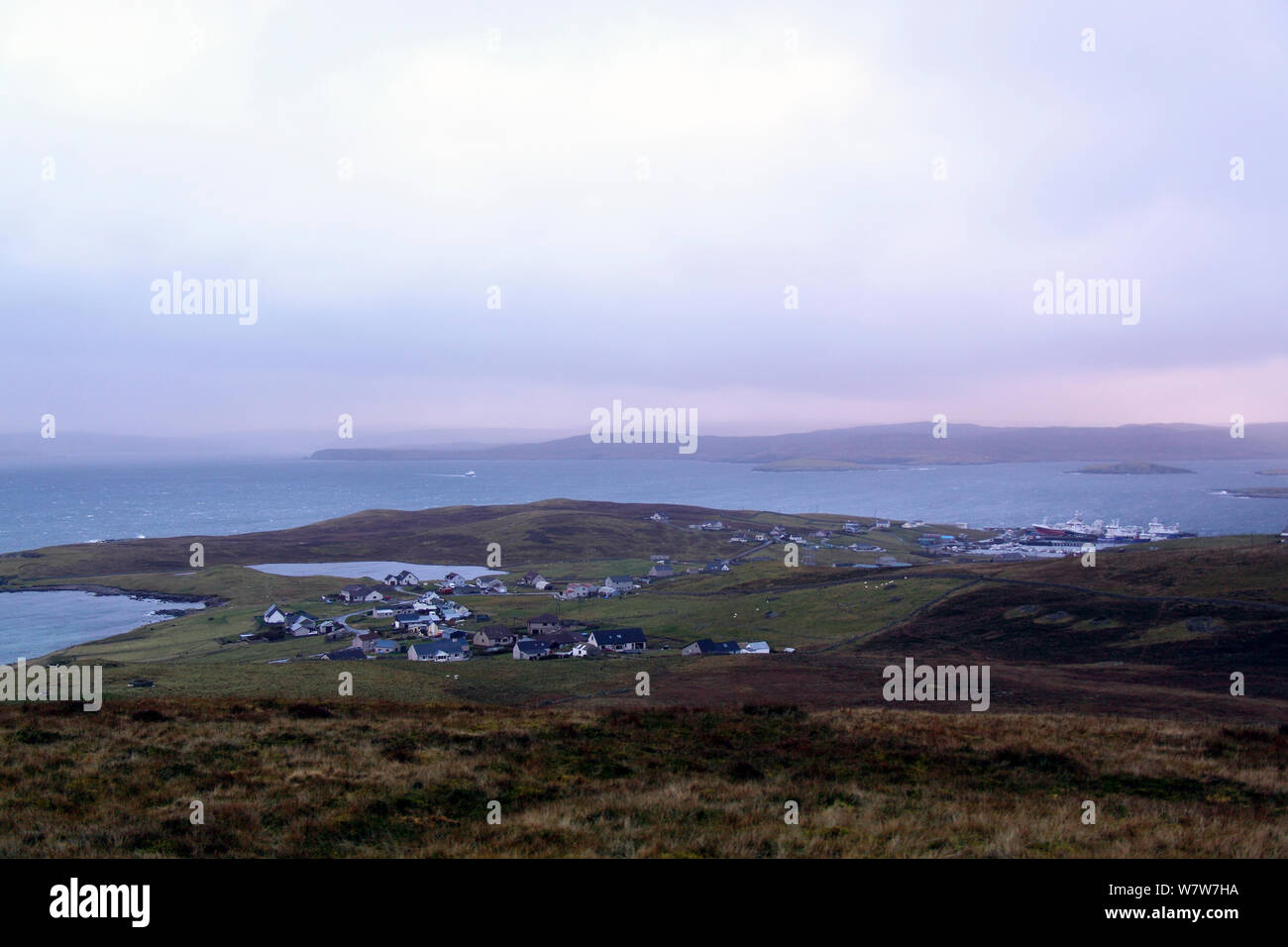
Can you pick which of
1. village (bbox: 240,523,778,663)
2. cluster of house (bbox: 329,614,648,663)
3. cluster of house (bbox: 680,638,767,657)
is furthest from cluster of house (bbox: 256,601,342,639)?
cluster of house (bbox: 680,638,767,657)

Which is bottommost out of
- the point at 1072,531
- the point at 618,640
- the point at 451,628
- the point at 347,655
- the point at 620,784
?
the point at 1072,531

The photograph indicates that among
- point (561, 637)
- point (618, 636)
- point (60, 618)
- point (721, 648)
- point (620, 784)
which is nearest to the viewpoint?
point (620, 784)

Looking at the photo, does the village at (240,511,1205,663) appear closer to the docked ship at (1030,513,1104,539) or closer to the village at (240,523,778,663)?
the village at (240,523,778,663)

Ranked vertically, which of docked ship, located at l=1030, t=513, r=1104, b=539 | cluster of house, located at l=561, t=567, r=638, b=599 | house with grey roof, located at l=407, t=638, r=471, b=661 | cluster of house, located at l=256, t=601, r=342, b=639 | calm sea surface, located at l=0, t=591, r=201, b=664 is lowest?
docked ship, located at l=1030, t=513, r=1104, b=539

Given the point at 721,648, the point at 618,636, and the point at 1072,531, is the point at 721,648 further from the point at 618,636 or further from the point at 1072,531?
the point at 1072,531

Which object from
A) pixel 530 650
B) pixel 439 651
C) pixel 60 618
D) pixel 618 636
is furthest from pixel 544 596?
pixel 60 618
